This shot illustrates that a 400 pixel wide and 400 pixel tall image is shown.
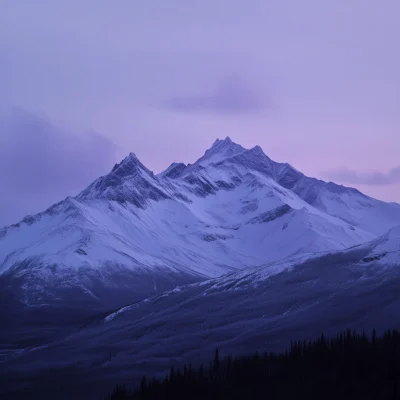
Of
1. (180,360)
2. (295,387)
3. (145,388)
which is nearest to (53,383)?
(180,360)

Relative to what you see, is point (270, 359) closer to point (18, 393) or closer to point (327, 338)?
point (327, 338)

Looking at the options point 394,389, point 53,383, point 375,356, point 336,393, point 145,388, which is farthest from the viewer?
point 53,383

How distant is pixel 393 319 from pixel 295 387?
212 ft

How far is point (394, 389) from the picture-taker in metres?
120

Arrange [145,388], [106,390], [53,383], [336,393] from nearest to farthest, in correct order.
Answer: [336,393] < [145,388] < [106,390] < [53,383]

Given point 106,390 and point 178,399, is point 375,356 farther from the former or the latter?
point 106,390

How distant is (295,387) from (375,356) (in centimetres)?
1462

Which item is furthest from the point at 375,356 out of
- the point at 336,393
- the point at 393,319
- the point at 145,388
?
the point at 393,319

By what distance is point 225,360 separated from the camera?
589 feet

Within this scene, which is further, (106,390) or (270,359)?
(106,390)

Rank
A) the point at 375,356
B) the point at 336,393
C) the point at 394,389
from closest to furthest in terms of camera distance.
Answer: the point at 394,389 < the point at 336,393 < the point at 375,356

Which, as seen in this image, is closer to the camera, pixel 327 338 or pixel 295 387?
pixel 295 387

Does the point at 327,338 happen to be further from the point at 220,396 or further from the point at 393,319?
the point at 220,396

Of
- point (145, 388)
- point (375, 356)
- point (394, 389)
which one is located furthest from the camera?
point (145, 388)
